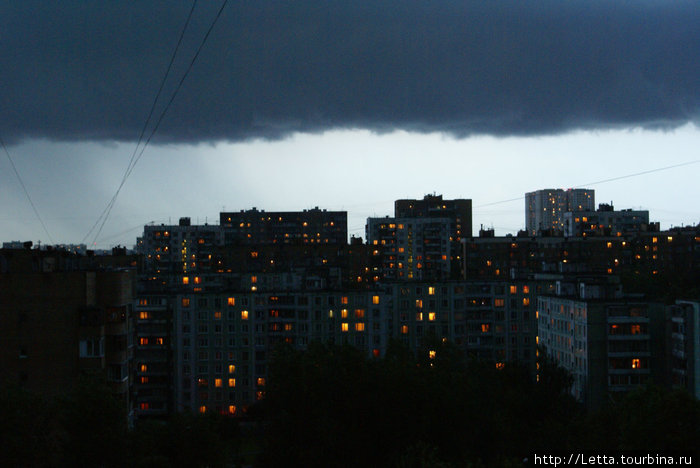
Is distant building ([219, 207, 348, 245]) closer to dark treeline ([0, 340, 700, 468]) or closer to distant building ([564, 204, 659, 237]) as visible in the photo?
distant building ([564, 204, 659, 237])

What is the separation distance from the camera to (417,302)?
71875 millimetres

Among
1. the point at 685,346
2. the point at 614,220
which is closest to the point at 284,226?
the point at 614,220

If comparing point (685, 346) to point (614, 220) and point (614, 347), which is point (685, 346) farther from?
point (614, 220)

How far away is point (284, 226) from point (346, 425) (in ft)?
509

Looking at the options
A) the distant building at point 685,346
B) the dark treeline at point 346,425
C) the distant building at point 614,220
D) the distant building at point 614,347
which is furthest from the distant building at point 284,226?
the dark treeline at point 346,425

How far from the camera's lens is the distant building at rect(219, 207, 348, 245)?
191 meters

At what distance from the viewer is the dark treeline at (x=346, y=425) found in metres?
26.7

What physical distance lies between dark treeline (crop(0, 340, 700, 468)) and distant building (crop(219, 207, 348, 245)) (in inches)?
5644

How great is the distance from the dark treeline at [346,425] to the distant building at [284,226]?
143353 mm

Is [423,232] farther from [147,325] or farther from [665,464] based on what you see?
[665,464]

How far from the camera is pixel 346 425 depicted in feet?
122

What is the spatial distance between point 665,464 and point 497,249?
97.2 m

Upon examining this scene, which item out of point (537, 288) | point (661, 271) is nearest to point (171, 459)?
point (537, 288)

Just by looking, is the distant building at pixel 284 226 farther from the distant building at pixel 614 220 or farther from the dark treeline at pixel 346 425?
the dark treeline at pixel 346 425
